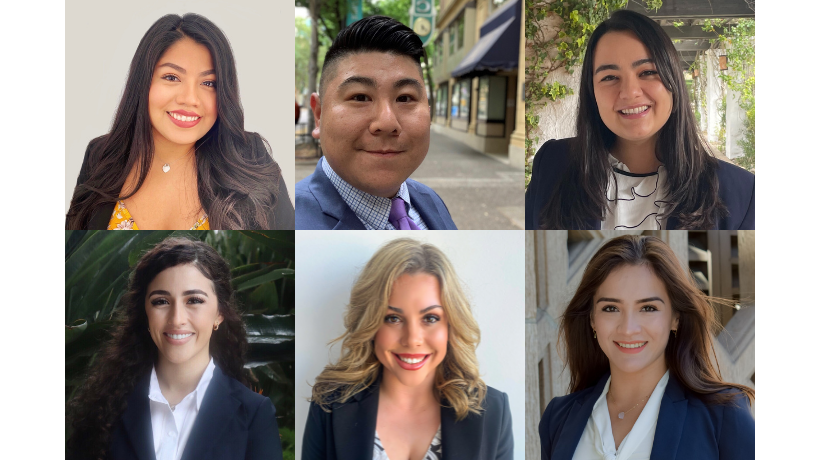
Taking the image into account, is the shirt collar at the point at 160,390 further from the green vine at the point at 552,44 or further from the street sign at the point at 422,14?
the street sign at the point at 422,14

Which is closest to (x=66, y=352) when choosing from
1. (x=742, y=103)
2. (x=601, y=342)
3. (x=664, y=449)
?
(x=601, y=342)

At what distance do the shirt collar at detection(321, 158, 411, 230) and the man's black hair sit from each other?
494 millimetres

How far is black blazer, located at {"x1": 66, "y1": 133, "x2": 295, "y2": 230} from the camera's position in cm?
250

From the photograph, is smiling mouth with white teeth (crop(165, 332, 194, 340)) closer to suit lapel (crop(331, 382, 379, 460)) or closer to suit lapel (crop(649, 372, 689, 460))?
suit lapel (crop(331, 382, 379, 460))

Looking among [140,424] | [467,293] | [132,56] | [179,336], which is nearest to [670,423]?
[467,293]

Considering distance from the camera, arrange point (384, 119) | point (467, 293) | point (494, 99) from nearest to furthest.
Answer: point (384, 119), point (467, 293), point (494, 99)

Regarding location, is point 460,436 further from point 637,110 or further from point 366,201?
point 637,110

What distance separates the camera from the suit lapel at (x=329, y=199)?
245cm

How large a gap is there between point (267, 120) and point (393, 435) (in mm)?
1516

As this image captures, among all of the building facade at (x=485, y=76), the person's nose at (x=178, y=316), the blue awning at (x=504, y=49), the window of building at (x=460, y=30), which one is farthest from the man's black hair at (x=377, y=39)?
the window of building at (x=460, y=30)

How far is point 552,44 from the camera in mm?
2596

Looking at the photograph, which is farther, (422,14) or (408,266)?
(422,14)

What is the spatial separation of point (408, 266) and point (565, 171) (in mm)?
841

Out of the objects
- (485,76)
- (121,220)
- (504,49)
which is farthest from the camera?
(485,76)
